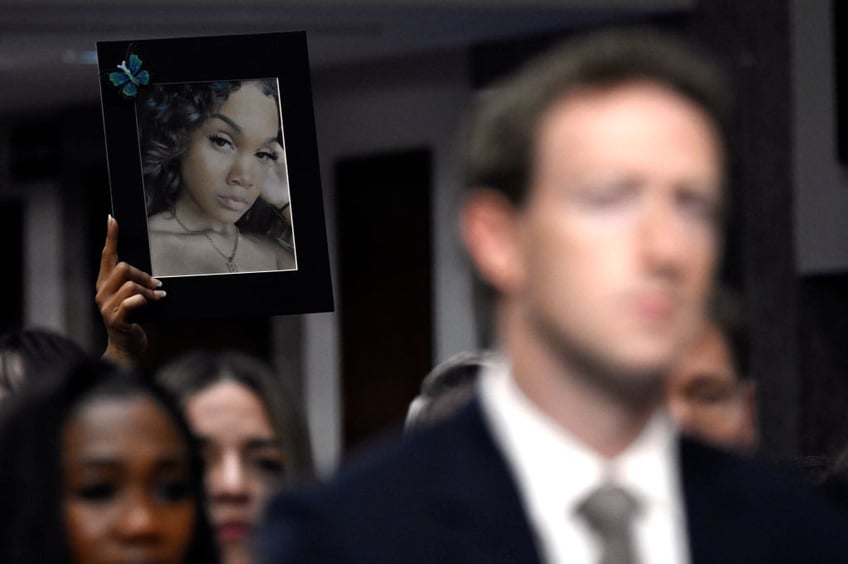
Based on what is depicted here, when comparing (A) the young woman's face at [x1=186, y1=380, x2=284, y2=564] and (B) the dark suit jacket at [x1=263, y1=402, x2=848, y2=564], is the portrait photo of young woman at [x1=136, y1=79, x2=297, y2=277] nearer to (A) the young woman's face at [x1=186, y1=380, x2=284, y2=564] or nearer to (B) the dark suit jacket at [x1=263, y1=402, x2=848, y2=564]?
(A) the young woman's face at [x1=186, y1=380, x2=284, y2=564]

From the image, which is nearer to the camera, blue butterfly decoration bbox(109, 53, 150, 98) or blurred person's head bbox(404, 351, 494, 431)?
blue butterfly decoration bbox(109, 53, 150, 98)

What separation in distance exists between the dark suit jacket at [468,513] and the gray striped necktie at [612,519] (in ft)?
0.17

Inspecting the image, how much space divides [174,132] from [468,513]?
4.88ft

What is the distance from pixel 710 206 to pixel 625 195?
0.07 meters

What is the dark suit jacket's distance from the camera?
1.32 meters

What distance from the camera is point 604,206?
1.29m

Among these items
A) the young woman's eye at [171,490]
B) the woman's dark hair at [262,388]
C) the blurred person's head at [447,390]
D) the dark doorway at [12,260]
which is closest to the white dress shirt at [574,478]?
the young woman's eye at [171,490]

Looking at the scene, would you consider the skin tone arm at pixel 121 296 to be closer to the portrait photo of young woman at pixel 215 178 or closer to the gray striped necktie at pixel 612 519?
the portrait photo of young woman at pixel 215 178

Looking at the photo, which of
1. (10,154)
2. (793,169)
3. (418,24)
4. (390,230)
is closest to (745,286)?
(793,169)

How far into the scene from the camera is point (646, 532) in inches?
52.7

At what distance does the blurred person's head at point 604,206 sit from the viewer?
1276 mm

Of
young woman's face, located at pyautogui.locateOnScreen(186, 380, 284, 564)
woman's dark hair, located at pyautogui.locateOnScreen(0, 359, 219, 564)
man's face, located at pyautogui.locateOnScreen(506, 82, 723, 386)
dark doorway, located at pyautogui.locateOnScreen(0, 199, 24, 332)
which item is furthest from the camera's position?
dark doorway, located at pyautogui.locateOnScreen(0, 199, 24, 332)

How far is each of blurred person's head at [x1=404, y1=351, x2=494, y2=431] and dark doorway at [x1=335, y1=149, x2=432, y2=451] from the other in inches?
297

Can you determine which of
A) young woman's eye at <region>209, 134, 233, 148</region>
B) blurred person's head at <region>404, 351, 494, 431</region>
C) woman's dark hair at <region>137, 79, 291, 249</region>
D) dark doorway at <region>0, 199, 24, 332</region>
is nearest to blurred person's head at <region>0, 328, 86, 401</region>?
woman's dark hair at <region>137, 79, 291, 249</region>
